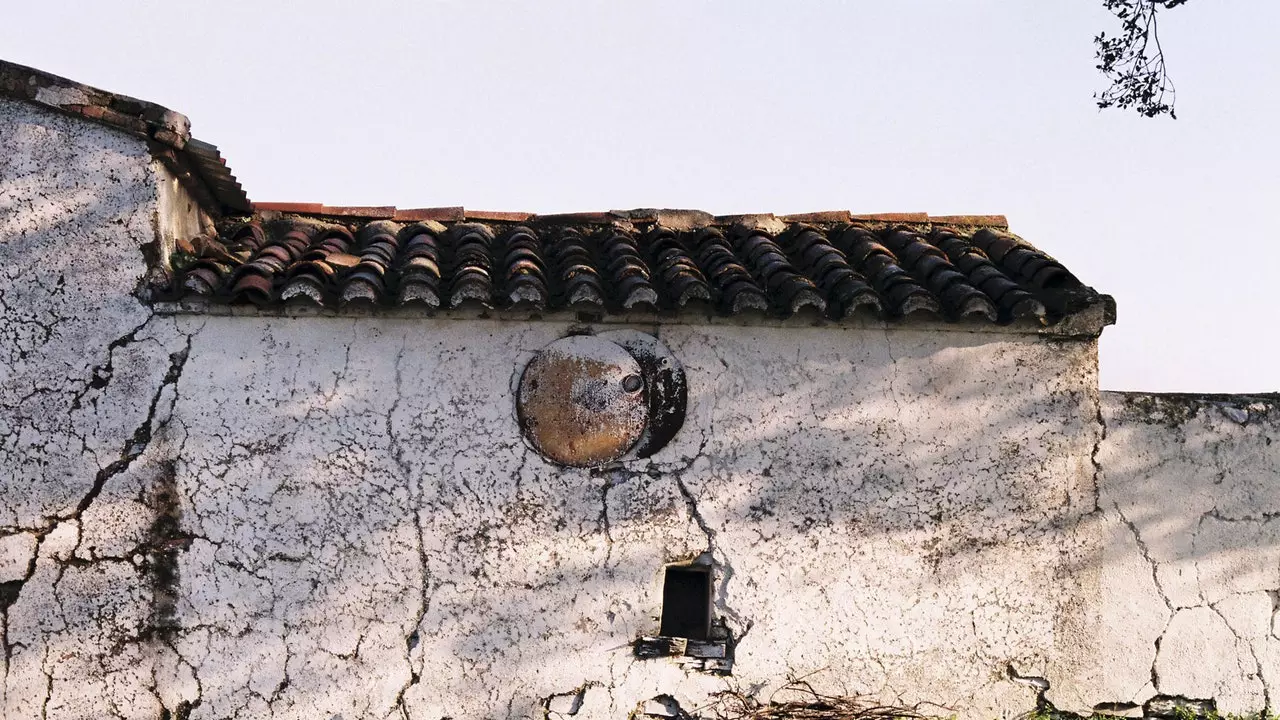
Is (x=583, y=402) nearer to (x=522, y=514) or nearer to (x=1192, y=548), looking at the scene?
(x=522, y=514)

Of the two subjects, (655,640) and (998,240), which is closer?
(655,640)

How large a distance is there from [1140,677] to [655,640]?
8.14ft

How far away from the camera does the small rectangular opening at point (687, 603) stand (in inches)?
217

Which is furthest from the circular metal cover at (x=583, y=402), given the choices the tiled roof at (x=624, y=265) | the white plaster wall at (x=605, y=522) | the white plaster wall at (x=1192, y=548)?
the white plaster wall at (x=1192, y=548)

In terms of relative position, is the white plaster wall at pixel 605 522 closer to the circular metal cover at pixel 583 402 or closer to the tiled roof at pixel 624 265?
the circular metal cover at pixel 583 402

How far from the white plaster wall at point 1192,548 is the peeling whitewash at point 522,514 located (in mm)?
14

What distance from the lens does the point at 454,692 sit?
5305mm

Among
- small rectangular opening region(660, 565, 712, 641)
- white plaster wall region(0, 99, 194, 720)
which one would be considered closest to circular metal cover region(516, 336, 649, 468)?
small rectangular opening region(660, 565, 712, 641)

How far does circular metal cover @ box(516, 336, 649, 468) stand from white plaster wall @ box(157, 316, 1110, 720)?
0.08 m

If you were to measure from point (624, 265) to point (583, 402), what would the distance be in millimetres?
775

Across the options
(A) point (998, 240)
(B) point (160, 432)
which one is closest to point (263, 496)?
(B) point (160, 432)

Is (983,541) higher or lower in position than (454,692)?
higher

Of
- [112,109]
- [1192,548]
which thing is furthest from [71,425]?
[1192,548]

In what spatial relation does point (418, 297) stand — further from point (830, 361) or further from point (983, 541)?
point (983, 541)
